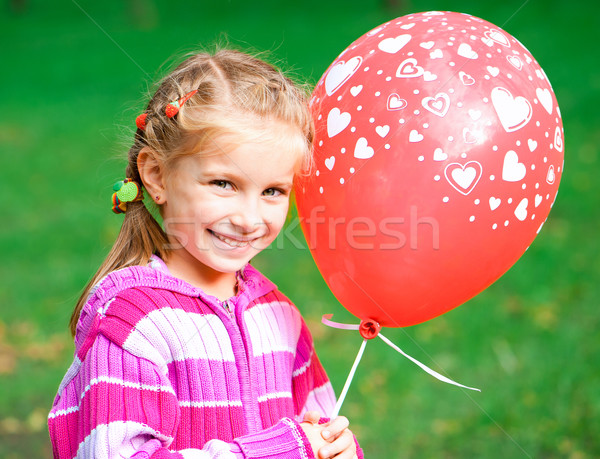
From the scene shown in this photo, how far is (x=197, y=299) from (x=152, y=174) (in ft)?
1.13

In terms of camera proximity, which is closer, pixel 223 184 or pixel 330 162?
pixel 223 184

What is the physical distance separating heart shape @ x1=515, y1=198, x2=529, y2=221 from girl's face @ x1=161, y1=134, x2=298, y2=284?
58 centimetres

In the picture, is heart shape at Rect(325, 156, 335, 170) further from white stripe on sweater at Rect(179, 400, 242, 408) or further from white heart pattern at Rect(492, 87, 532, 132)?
white stripe on sweater at Rect(179, 400, 242, 408)

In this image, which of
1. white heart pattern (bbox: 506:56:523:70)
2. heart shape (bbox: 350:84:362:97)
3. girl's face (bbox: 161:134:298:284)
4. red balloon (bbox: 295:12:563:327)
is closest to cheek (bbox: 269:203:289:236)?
girl's face (bbox: 161:134:298:284)

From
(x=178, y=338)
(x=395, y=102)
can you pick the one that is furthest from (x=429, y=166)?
(x=178, y=338)

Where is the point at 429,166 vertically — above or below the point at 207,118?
below

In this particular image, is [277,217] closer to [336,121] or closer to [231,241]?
[231,241]

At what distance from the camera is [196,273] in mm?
1938

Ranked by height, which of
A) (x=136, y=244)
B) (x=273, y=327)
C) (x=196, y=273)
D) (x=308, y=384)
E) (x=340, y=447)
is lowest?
(x=340, y=447)

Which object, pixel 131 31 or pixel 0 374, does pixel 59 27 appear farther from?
pixel 0 374

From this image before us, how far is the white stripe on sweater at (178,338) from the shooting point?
1.71 meters

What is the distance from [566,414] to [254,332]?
8.20 ft

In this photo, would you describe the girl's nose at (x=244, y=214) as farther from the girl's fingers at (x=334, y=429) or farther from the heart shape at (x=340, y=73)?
the girl's fingers at (x=334, y=429)

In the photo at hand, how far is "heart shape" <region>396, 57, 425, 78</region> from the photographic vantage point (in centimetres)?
190
